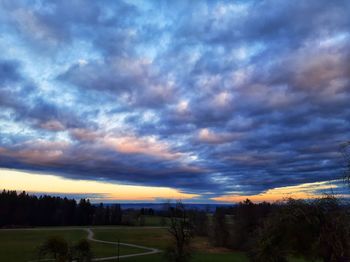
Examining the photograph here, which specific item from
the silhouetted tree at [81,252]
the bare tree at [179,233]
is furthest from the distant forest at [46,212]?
the silhouetted tree at [81,252]

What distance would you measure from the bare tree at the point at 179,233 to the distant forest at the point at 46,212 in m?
121

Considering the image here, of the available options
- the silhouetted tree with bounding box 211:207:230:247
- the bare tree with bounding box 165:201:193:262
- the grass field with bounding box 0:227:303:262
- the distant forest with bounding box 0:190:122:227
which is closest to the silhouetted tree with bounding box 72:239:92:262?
the grass field with bounding box 0:227:303:262

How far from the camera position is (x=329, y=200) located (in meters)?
28.6

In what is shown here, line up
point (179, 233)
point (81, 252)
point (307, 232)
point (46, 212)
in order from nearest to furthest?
point (307, 232) → point (81, 252) → point (179, 233) → point (46, 212)

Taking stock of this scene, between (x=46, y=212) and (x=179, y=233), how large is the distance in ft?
455

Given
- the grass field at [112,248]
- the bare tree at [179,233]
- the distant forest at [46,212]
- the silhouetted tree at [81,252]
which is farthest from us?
the distant forest at [46,212]

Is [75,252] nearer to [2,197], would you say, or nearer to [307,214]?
[307,214]

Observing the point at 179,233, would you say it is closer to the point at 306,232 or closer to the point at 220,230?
the point at 306,232

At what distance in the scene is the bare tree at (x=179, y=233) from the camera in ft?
184

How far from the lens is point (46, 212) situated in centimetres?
18262

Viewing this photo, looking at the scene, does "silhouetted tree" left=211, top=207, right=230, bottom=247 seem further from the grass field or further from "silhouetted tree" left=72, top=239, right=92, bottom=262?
"silhouetted tree" left=72, top=239, right=92, bottom=262

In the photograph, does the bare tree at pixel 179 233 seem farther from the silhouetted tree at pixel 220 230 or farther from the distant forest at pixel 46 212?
the distant forest at pixel 46 212

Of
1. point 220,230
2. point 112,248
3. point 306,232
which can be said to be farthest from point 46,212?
point 306,232

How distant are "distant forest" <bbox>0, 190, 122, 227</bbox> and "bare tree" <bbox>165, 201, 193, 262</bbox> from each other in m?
121
